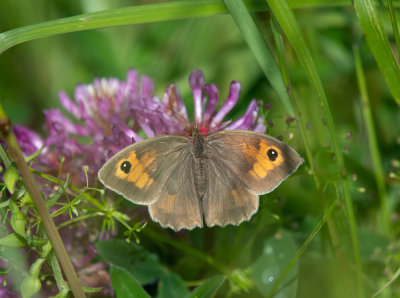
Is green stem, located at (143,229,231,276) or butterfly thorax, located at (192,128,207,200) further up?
butterfly thorax, located at (192,128,207,200)

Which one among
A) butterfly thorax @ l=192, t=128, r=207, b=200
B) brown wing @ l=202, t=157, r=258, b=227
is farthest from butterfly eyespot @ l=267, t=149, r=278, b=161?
butterfly thorax @ l=192, t=128, r=207, b=200

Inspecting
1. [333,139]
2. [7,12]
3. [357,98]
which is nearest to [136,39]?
[7,12]

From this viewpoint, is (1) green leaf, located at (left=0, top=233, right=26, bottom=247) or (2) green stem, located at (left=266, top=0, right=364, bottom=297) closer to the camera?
(1) green leaf, located at (left=0, top=233, right=26, bottom=247)

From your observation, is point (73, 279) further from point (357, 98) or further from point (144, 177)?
point (357, 98)

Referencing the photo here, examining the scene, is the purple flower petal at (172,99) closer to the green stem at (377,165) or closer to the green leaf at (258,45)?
the green leaf at (258,45)

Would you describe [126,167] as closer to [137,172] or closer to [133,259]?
[137,172]

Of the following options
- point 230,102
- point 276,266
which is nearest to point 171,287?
point 276,266

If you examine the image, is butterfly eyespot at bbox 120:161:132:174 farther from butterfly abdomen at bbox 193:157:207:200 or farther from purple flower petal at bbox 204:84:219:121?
purple flower petal at bbox 204:84:219:121
